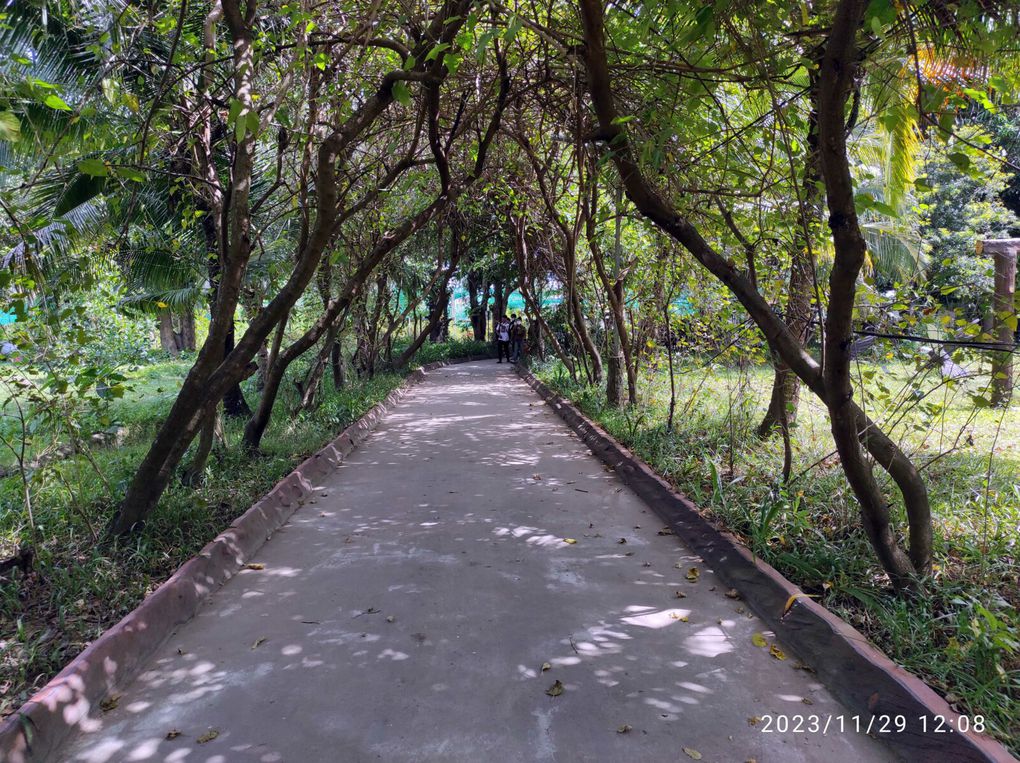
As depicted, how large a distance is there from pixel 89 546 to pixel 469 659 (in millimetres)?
3007

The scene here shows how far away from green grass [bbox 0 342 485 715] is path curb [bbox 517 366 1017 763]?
3.77m

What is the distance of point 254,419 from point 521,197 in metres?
7.75

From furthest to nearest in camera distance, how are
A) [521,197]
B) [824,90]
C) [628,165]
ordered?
[521,197], [628,165], [824,90]

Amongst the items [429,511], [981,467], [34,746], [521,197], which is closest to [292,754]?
[34,746]

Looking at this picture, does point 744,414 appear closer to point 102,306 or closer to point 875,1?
point 875,1

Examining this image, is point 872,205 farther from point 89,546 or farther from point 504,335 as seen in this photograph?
point 504,335

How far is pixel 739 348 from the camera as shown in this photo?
7.15 m

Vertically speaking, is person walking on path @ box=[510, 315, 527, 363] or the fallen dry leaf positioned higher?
person walking on path @ box=[510, 315, 527, 363]

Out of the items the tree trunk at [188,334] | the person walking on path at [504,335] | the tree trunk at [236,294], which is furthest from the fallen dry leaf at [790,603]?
the tree trunk at [188,334]

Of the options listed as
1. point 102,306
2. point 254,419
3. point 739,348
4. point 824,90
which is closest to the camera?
point 824,90
